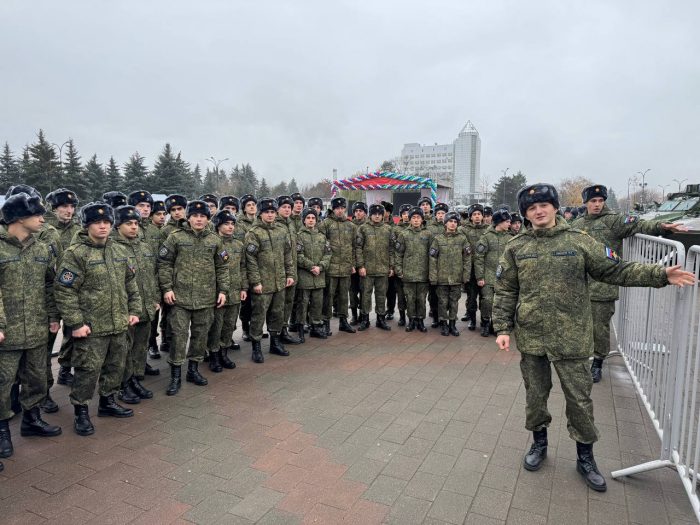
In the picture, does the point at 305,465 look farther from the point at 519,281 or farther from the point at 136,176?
the point at 136,176

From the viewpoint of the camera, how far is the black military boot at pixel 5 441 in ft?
12.2

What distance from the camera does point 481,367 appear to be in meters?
5.88

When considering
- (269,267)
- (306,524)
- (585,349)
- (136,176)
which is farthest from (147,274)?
(136,176)

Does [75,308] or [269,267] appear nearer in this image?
[75,308]

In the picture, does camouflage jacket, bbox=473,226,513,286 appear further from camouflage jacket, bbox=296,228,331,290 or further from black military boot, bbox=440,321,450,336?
camouflage jacket, bbox=296,228,331,290

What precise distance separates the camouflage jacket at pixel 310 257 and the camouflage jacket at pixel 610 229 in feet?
11.6

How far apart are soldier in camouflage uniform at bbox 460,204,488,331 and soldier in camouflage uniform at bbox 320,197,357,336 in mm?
1980

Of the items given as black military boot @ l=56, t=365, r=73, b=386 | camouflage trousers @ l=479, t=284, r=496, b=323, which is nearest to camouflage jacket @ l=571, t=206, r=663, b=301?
camouflage trousers @ l=479, t=284, r=496, b=323

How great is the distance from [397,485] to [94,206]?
3497 millimetres

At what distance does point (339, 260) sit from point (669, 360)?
490 centimetres

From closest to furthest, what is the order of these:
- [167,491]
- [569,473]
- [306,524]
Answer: [306,524]
[167,491]
[569,473]

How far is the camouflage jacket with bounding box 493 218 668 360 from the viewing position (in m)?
3.28

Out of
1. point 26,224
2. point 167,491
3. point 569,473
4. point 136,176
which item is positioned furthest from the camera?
point 136,176

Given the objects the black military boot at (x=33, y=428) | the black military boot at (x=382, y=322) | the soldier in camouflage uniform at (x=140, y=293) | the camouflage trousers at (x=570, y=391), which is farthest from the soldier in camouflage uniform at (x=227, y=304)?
the camouflage trousers at (x=570, y=391)
